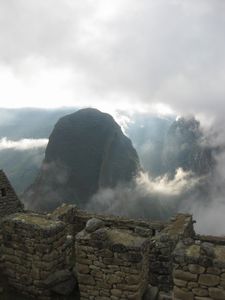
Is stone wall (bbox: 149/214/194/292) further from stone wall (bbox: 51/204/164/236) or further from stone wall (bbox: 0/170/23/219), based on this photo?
stone wall (bbox: 0/170/23/219)

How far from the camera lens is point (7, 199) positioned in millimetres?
21141

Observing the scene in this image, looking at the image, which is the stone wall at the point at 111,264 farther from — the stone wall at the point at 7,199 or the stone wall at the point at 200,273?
the stone wall at the point at 7,199

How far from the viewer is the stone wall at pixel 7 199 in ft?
68.8

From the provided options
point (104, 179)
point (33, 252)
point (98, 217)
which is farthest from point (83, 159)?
point (33, 252)

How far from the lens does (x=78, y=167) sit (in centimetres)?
13875

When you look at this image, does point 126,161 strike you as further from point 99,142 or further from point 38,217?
point 38,217

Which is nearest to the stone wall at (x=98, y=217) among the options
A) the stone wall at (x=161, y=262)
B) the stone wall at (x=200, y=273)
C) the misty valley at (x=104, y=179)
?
the stone wall at (x=161, y=262)

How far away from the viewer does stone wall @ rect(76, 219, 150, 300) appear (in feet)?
31.8

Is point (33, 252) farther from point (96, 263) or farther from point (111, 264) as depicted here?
point (111, 264)

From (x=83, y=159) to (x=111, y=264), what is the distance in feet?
426

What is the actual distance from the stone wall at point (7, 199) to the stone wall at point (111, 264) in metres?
11.5

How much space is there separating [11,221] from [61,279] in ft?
7.13

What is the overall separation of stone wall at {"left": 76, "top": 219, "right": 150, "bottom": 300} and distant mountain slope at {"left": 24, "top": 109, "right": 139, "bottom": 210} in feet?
388

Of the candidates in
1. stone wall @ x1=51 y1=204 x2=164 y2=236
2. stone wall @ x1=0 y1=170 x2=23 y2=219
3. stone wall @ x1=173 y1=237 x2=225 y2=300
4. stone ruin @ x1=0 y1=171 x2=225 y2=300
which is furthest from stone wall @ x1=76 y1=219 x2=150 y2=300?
stone wall @ x1=0 y1=170 x2=23 y2=219
